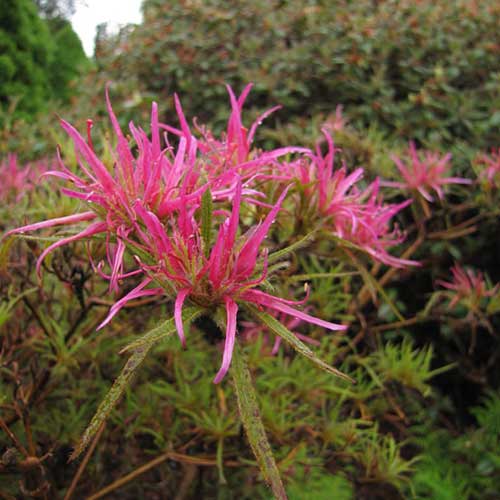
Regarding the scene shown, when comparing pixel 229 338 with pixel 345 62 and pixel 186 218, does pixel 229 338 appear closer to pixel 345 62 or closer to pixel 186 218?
pixel 186 218

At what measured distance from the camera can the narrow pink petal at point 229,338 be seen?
0.52m

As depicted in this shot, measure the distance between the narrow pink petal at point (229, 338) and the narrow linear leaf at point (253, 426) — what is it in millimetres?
19

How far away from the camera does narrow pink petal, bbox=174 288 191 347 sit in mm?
543

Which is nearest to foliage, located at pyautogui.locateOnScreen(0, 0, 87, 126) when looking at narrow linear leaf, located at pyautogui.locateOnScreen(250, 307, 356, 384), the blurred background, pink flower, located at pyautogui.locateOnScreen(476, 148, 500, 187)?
the blurred background

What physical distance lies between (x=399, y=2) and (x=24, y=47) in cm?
449

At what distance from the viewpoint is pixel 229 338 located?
1.82 ft

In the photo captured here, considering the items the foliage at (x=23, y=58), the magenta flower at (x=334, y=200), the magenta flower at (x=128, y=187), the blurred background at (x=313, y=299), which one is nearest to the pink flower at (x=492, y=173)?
the blurred background at (x=313, y=299)

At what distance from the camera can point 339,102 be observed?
8.14ft

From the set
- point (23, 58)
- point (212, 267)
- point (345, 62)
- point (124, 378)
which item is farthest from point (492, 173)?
point (23, 58)

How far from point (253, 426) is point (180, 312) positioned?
14cm

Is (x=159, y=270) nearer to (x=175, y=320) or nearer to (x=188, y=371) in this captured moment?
(x=175, y=320)

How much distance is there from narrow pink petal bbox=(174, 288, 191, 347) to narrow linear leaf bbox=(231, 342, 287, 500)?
0.07 m

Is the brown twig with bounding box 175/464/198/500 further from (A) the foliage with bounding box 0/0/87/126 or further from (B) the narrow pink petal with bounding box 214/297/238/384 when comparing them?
(A) the foliage with bounding box 0/0/87/126

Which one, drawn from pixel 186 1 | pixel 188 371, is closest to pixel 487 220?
pixel 188 371
